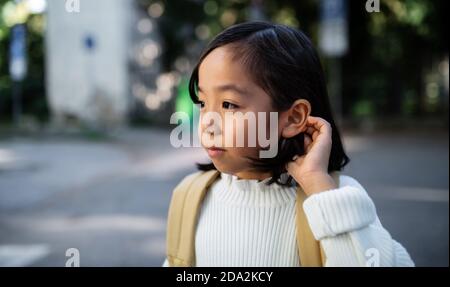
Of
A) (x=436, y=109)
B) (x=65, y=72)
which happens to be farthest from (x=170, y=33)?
(x=436, y=109)

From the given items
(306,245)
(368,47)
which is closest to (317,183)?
(306,245)

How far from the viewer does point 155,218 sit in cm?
486

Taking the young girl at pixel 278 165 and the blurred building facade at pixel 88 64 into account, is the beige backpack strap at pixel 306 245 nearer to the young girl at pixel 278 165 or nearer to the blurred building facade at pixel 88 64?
the young girl at pixel 278 165

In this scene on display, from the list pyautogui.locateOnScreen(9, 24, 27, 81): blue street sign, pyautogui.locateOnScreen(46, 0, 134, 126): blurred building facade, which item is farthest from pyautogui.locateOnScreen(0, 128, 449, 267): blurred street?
pyautogui.locateOnScreen(46, 0, 134, 126): blurred building facade

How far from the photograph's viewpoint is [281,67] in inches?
46.4

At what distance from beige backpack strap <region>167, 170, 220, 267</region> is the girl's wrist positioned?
317 mm

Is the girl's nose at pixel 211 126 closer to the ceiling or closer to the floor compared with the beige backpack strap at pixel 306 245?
closer to the ceiling

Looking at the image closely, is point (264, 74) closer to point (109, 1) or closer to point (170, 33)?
point (109, 1)

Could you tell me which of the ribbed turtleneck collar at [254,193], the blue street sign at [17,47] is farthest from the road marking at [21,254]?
the blue street sign at [17,47]

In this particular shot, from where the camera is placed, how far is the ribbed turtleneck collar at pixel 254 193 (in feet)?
4.32

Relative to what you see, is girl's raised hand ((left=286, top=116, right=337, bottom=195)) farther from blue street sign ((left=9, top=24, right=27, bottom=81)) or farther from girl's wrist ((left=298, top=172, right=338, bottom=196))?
blue street sign ((left=9, top=24, right=27, bottom=81))

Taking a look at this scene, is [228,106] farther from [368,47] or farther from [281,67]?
[368,47]

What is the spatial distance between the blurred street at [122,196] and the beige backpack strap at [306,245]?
1824 millimetres

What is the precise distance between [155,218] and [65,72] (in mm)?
9091
